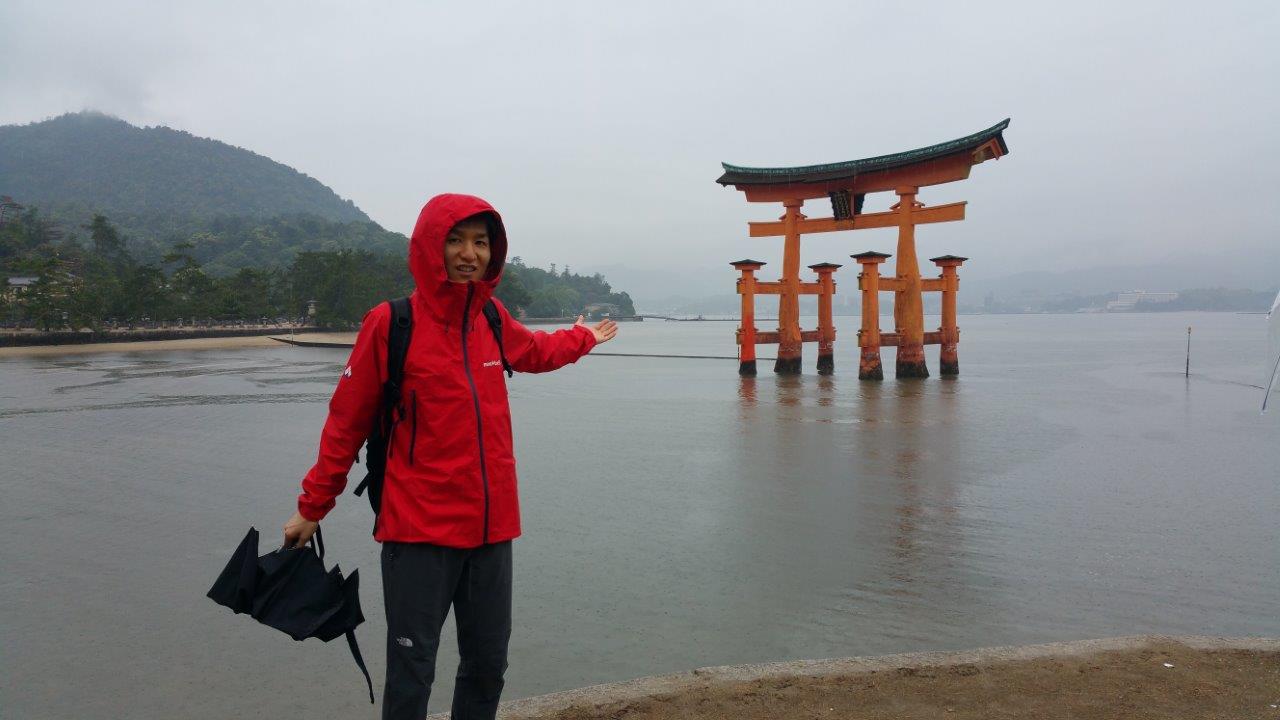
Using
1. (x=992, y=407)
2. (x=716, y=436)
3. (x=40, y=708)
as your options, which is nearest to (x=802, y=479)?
(x=716, y=436)

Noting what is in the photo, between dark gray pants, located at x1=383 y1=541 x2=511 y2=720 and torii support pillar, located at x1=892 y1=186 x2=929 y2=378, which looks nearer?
dark gray pants, located at x1=383 y1=541 x2=511 y2=720

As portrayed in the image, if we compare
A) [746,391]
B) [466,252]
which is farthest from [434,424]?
[746,391]

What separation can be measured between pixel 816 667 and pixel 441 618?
71.7 inches

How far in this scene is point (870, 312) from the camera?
19859 mm

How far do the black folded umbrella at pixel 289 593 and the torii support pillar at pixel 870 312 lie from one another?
18.3 metres

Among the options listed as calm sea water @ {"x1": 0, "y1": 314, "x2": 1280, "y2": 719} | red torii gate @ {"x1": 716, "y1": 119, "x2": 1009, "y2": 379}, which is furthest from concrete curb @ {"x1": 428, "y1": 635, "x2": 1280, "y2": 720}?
red torii gate @ {"x1": 716, "y1": 119, "x2": 1009, "y2": 379}

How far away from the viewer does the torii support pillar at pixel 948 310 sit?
21375mm

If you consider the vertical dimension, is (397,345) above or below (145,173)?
below

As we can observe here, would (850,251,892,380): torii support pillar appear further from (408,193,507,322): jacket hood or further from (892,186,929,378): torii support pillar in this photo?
(408,193,507,322): jacket hood

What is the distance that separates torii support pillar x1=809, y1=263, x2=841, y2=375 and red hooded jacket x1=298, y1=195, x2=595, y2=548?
70.4 feet

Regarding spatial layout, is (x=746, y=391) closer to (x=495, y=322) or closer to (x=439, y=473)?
(x=495, y=322)

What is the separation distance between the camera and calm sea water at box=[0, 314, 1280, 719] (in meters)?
3.92

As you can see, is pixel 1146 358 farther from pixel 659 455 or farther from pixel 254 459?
pixel 254 459

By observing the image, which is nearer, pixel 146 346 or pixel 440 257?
pixel 440 257
